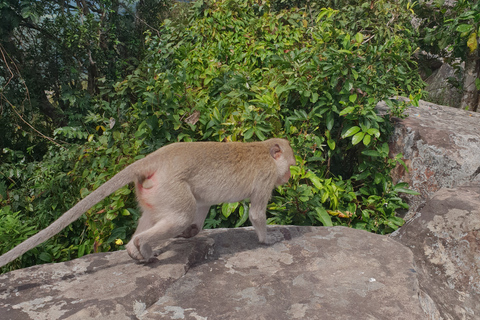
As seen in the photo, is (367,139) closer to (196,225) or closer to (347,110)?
(347,110)

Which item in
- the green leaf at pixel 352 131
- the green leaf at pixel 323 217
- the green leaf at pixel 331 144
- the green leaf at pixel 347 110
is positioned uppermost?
the green leaf at pixel 347 110

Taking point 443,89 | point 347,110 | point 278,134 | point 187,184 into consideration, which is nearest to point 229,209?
point 278,134

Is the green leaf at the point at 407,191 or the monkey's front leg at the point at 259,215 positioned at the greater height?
the monkey's front leg at the point at 259,215

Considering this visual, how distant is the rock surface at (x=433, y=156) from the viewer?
4688 mm

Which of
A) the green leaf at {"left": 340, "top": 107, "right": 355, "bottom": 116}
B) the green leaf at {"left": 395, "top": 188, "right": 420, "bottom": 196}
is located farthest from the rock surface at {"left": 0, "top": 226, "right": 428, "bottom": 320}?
the green leaf at {"left": 340, "top": 107, "right": 355, "bottom": 116}

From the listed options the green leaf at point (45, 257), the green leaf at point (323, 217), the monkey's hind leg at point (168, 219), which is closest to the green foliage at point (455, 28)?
the green leaf at point (323, 217)

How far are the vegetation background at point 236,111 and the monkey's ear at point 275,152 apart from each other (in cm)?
79

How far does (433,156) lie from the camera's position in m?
4.75

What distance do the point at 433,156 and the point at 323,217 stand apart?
1.75m

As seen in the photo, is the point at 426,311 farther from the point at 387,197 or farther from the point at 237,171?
the point at 387,197

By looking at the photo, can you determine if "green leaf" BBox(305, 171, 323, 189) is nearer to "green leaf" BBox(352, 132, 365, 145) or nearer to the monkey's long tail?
"green leaf" BBox(352, 132, 365, 145)

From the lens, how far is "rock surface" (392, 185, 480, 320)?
3035mm

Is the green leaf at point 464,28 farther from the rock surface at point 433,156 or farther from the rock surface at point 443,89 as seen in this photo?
the rock surface at point 443,89

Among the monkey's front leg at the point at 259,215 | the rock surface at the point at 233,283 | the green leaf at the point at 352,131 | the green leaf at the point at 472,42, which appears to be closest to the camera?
the rock surface at the point at 233,283
